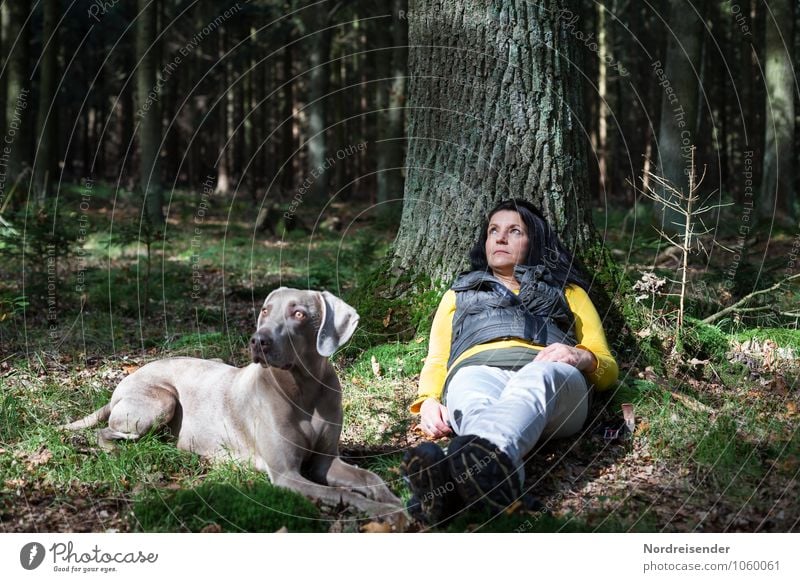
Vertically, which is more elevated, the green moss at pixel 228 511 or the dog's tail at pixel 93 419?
the dog's tail at pixel 93 419

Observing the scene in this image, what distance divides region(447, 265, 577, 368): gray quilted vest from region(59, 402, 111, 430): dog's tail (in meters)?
2.45

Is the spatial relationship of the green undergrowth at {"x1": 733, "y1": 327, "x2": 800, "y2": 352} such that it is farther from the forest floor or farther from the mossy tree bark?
the mossy tree bark

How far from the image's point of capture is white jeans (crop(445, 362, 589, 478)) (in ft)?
14.7

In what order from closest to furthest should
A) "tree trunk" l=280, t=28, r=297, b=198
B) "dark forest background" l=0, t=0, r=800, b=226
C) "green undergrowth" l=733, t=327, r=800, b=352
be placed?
1. "green undergrowth" l=733, t=327, r=800, b=352
2. "dark forest background" l=0, t=0, r=800, b=226
3. "tree trunk" l=280, t=28, r=297, b=198

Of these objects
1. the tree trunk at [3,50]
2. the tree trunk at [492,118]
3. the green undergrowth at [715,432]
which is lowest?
the green undergrowth at [715,432]

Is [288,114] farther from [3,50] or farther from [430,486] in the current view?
[430,486]

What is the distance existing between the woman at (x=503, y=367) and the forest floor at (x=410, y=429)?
0.24 meters

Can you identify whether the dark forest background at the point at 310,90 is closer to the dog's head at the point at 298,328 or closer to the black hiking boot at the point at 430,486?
the dog's head at the point at 298,328

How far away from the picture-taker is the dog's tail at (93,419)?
545 cm

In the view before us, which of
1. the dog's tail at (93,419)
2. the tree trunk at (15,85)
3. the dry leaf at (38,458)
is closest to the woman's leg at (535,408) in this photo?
the dog's tail at (93,419)

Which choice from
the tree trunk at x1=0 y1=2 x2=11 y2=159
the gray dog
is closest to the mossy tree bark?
the tree trunk at x1=0 y1=2 x2=11 y2=159

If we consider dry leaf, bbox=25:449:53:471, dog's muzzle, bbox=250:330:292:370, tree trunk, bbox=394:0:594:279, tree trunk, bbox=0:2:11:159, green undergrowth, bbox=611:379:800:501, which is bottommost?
dry leaf, bbox=25:449:53:471

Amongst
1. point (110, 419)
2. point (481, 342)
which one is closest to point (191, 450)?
point (110, 419)

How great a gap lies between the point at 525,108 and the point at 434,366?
96.2 inches
